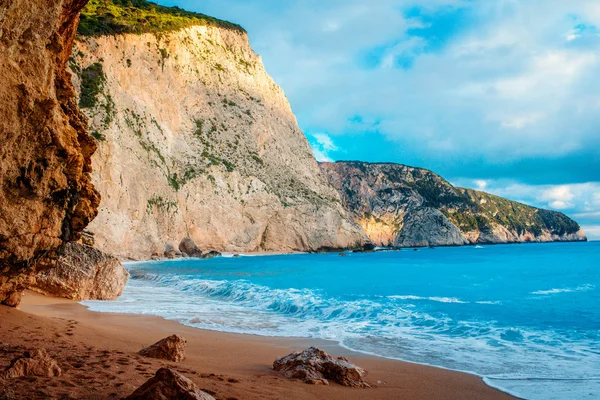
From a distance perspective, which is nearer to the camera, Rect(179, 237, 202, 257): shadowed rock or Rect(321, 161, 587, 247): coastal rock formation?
Rect(179, 237, 202, 257): shadowed rock

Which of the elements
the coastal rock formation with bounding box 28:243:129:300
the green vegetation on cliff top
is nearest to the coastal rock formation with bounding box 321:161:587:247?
the green vegetation on cliff top

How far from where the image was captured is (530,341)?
9773 mm

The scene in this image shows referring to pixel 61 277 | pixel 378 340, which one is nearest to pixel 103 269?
pixel 61 277

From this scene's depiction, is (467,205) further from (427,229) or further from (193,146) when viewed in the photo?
(193,146)

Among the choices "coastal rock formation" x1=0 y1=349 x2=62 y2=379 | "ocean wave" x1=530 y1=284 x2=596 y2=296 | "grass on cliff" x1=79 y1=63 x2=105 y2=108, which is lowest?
"coastal rock formation" x1=0 y1=349 x2=62 y2=379

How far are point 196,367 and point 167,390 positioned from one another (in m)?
2.50

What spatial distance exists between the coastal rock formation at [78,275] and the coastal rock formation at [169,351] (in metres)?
5.82

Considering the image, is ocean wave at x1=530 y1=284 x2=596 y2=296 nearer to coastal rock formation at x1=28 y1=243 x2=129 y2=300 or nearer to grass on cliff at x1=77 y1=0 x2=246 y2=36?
coastal rock formation at x1=28 y1=243 x2=129 y2=300

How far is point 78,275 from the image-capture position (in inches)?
455

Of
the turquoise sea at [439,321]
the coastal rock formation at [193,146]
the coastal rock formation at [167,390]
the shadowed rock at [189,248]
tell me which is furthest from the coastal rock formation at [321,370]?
the shadowed rock at [189,248]

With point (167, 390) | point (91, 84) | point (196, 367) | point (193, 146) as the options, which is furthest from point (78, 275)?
point (193, 146)

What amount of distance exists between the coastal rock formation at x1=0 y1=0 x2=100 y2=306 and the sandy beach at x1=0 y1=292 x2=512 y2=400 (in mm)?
1264

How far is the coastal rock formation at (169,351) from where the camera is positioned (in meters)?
5.91

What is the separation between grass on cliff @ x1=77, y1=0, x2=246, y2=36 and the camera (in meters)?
46.6
